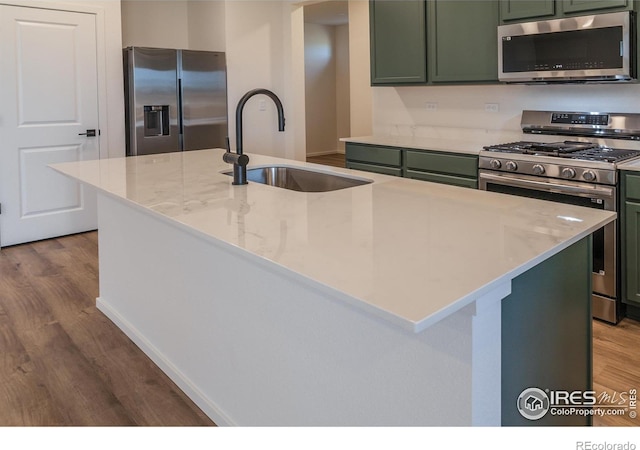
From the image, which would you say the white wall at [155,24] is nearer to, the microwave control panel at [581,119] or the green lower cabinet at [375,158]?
the green lower cabinet at [375,158]

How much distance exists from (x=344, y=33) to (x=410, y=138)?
19.9ft

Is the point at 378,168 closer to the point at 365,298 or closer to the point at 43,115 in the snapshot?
the point at 43,115

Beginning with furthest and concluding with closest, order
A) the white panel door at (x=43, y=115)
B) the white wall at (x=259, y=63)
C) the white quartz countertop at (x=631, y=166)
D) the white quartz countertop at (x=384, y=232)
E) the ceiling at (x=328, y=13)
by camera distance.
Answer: the ceiling at (x=328, y=13) → the white wall at (x=259, y=63) → the white panel door at (x=43, y=115) → the white quartz countertop at (x=631, y=166) → the white quartz countertop at (x=384, y=232)

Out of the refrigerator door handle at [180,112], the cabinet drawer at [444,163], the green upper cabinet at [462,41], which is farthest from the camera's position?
the refrigerator door handle at [180,112]

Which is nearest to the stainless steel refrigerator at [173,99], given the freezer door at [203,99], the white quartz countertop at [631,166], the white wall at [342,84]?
the freezer door at [203,99]

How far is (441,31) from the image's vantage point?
3865 mm

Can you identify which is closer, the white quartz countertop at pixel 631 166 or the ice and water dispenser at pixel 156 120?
the white quartz countertop at pixel 631 166

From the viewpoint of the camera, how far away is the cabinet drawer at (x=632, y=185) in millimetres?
2688

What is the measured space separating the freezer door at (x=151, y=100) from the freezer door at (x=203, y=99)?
10 centimetres

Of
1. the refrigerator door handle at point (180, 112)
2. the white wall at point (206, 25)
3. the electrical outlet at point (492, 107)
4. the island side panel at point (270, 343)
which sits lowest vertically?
the island side panel at point (270, 343)

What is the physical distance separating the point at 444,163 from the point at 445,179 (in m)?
0.11

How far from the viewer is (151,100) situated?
4867 millimetres
